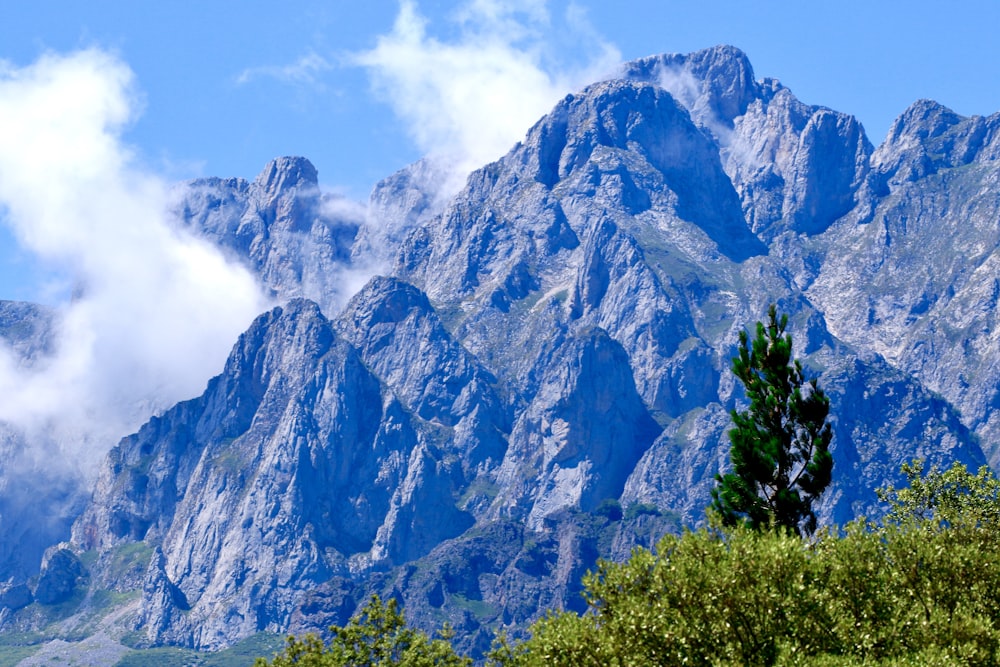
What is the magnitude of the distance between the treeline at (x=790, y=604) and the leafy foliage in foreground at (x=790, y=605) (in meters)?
0.07

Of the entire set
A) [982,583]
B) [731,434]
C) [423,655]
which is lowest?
[982,583]

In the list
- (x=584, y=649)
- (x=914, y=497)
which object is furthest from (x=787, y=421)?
(x=584, y=649)

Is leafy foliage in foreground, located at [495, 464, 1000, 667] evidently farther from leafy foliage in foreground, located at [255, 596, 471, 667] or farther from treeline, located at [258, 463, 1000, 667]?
leafy foliage in foreground, located at [255, 596, 471, 667]

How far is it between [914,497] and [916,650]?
50664mm

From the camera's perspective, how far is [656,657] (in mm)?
68000

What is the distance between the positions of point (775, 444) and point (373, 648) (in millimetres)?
34791

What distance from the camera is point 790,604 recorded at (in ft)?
220

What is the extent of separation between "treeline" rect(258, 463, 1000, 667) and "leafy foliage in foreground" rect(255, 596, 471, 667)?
23.9 metres

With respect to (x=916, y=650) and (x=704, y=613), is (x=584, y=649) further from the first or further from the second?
(x=916, y=650)

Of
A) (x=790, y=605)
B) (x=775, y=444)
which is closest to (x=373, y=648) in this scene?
(x=775, y=444)

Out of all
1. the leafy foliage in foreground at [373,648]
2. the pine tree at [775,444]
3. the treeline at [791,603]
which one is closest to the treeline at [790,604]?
the treeline at [791,603]

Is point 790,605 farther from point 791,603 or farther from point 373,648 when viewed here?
point 373,648

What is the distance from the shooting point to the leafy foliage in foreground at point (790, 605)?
66.4 meters

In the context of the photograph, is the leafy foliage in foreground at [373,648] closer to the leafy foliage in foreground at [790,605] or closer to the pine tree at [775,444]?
the pine tree at [775,444]
